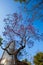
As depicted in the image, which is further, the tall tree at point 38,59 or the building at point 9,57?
the building at point 9,57

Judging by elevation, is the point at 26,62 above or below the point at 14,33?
below

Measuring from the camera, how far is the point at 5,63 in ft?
12.2

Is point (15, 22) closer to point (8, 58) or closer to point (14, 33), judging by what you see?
A: point (14, 33)

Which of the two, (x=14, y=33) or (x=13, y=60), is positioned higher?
(x=14, y=33)

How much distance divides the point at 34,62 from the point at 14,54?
1.20 feet

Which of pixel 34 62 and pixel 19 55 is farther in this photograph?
pixel 19 55

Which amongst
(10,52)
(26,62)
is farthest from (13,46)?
(26,62)

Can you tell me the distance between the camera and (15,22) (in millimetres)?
3658

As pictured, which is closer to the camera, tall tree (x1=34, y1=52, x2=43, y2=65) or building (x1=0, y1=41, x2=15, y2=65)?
tall tree (x1=34, y1=52, x2=43, y2=65)

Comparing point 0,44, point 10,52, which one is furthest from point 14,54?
point 0,44

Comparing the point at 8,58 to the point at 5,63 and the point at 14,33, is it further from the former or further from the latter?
the point at 14,33

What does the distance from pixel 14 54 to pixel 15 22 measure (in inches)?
21.1

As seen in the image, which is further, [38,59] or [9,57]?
[9,57]

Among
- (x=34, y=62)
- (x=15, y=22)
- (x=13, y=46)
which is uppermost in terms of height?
(x=15, y=22)
